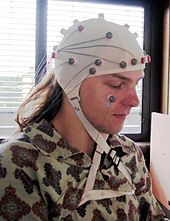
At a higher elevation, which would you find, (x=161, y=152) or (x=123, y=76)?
(x=123, y=76)

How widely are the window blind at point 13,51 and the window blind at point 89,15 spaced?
0.14 meters

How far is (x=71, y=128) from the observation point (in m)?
0.93

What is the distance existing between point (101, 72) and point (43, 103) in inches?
9.0

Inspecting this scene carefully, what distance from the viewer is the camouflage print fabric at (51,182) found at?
79cm

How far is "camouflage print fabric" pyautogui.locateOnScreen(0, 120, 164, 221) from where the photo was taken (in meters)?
0.79

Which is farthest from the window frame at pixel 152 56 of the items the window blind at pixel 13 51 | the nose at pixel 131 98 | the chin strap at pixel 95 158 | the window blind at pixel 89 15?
the nose at pixel 131 98

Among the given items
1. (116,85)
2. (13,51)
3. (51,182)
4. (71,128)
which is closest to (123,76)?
(116,85)

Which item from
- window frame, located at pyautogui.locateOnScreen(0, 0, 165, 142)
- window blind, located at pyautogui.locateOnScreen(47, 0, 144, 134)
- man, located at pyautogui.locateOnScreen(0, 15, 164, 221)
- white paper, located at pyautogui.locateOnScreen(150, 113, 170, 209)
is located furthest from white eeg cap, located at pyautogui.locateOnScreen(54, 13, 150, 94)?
window frame, located at pyautogui.locateOnScreen(0, 0, 165, 142)

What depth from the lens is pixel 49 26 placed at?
2213mm

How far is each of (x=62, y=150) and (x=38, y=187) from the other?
13cm

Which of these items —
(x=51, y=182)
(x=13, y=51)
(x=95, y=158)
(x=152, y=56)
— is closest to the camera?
(x=51, y=182)

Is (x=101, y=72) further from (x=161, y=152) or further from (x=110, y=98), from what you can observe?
(x=161, y=152)

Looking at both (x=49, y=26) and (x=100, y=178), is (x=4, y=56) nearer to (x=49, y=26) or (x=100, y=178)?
(x=49, y=26)

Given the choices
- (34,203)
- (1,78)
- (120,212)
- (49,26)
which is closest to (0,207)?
(34,203)
